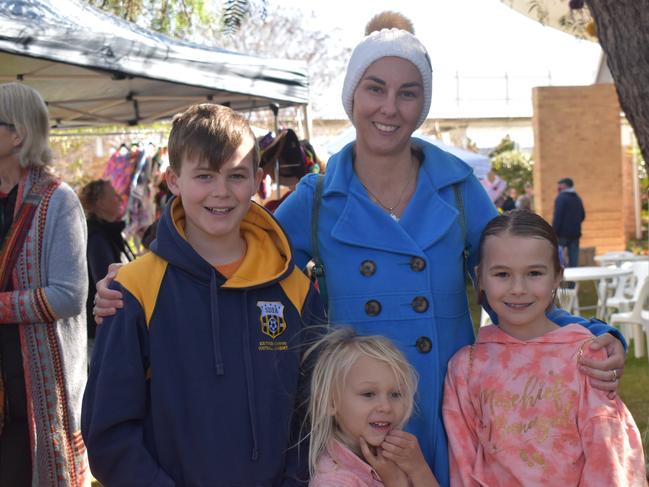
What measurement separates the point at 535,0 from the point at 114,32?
244cm

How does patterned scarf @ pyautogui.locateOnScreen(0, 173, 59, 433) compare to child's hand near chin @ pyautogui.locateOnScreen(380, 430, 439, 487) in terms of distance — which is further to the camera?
patterned scarf @ pyautogui.locateOnScreen(0, 173, 59, 433)

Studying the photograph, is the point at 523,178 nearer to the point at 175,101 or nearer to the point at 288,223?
the point at 175,101

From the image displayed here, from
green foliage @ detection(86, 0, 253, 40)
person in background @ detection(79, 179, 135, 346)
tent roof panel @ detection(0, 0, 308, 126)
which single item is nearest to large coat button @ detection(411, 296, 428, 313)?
green foliage @ detection(86, 0, 253, 40)

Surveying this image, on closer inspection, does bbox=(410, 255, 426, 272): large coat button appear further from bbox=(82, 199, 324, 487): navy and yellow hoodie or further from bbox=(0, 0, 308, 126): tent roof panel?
bbox=(0, 0, 308, 126): tent roof panel

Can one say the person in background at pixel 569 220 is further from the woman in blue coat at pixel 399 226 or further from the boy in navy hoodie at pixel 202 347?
the boy in navy hoodie at pixel 202 347

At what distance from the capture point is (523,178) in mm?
29812

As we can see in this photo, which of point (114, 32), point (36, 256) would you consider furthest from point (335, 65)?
point (36, 256)

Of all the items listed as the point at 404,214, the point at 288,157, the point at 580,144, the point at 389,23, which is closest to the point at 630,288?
the point at 288,157

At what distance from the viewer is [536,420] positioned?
246 cm

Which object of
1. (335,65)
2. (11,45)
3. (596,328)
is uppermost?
(335,65)

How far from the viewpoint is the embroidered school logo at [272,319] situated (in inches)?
91.3

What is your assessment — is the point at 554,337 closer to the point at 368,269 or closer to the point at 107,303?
the point at 368,269

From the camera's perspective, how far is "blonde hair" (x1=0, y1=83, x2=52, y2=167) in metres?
3.44

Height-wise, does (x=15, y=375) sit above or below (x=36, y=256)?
below
